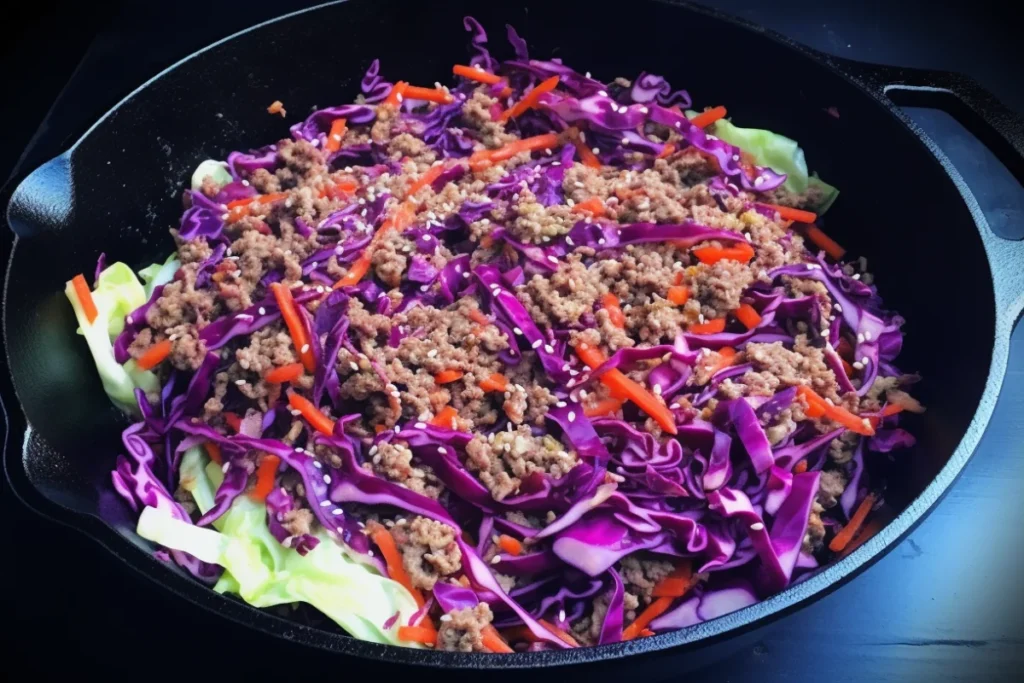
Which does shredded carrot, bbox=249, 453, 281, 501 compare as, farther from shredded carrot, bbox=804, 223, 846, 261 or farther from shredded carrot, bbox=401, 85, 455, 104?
shredded carrot, bbox=804, 223, 846, 261

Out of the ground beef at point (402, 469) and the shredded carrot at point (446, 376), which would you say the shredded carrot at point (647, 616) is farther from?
the shredded carrot at point (446, 376)

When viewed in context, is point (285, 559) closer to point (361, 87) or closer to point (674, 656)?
point (674, 656)

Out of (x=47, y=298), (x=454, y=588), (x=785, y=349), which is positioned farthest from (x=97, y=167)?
(x=785, y=349)

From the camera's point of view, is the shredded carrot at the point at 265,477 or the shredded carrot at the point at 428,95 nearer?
the shredded carrot at the point at 265,477

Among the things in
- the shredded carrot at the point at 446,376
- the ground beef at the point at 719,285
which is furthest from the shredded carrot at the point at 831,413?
the shredded carrot at the point at 446,376

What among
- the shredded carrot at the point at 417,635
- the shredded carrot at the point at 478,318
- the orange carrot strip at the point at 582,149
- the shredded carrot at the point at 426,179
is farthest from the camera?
the orange carrot strip at the point at 582,149

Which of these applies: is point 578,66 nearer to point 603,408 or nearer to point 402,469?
point 603,408

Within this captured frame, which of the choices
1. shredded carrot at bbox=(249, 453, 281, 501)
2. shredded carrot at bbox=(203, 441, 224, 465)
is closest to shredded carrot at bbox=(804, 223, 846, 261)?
shredded carrot at bbox=(249, 453, 281, 501)
